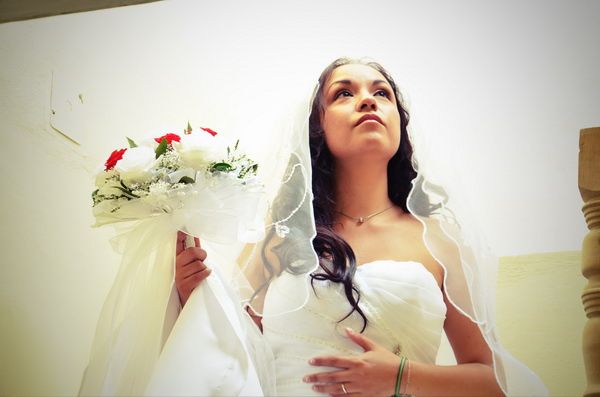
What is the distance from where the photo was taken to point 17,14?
2.98 metres

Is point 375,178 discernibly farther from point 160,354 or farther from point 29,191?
point 29,191

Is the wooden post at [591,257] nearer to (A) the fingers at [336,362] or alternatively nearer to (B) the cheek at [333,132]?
(A) the fingers at [336,362]

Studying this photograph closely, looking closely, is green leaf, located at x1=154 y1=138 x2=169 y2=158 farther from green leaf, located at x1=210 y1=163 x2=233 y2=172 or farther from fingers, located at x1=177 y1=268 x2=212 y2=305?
fingers, located at x1=177 y1=268 x2=212 y2=305

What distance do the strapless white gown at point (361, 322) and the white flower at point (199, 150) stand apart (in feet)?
1.42

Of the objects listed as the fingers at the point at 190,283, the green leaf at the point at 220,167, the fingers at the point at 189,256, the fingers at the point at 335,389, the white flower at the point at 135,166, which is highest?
the green leaf at the point at 220,167

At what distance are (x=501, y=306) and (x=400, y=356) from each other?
0.47 m

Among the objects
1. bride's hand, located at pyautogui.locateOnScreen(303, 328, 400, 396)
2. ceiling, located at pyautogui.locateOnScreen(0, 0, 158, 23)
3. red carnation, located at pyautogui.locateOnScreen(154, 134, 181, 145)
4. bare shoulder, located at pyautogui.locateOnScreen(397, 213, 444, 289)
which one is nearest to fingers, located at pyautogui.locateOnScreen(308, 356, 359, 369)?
bride's hand, located at pyautogui.locateOnScreen(303, 328, 400, 396)

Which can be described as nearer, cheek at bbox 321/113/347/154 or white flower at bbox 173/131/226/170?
white flower at bbox 173/131/226/170

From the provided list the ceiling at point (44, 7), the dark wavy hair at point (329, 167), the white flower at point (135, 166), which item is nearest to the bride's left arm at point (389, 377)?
the dark wavy hair at point (329, 167)

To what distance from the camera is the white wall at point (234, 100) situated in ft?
7.69

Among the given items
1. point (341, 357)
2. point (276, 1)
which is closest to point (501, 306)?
point (341, 357)

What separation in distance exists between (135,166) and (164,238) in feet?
0.75

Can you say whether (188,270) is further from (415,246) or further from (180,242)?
(415,246)

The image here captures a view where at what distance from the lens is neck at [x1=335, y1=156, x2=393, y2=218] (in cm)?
226
